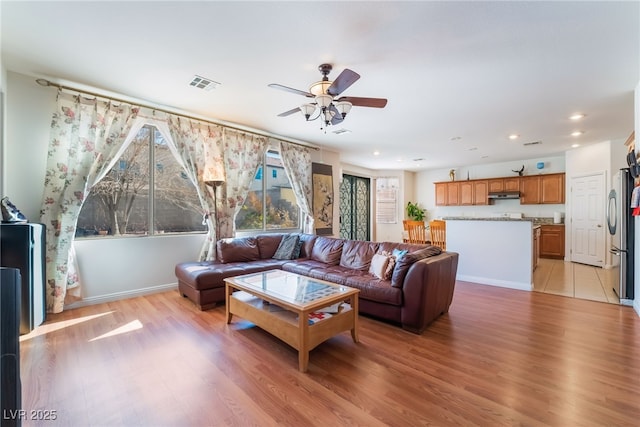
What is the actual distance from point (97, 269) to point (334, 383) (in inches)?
130

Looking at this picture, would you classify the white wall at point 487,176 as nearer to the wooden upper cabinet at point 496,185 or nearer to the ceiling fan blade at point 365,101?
the wooden upper cabinet at point 496,185

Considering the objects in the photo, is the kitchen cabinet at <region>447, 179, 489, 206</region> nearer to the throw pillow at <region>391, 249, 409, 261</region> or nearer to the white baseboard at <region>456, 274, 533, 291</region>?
the white baseboard at <region>456, 274, 533, 291</region>

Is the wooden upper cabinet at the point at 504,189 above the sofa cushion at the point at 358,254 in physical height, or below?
above

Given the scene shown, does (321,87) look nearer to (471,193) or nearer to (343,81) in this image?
(343,81)

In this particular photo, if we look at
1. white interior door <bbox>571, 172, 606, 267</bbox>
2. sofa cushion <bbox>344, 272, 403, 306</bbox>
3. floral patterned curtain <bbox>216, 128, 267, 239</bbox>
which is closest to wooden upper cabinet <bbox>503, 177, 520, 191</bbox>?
white interior door <bbox>571, 172, 606, 267</bbox>

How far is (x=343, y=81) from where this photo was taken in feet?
7.59

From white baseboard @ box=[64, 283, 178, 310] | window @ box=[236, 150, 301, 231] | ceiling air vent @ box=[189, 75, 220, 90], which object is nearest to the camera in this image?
ceiling air vent @ box=[189, 75, 220, 90]

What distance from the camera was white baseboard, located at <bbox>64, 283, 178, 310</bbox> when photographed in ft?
10.8

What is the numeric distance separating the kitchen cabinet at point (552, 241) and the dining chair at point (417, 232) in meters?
3.19

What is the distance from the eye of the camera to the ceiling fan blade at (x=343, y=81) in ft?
7.07

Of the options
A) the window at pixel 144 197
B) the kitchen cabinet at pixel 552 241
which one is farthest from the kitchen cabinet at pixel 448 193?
the window at pixel 144 197

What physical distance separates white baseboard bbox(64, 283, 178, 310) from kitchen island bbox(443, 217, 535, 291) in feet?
15.6

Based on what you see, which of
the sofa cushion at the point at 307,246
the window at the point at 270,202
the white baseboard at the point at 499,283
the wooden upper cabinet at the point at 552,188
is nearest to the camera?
the white baseboard at the point at 499,283

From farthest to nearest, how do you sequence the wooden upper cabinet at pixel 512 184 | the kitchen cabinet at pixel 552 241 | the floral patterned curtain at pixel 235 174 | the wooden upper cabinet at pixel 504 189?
the wooden upper cabinet at pixel 512 184, the wooden upper cabinet at pixel 504 189, the kitchen cabinet at pixel 552 241, the floral patterned curtain at pixel 235 174
